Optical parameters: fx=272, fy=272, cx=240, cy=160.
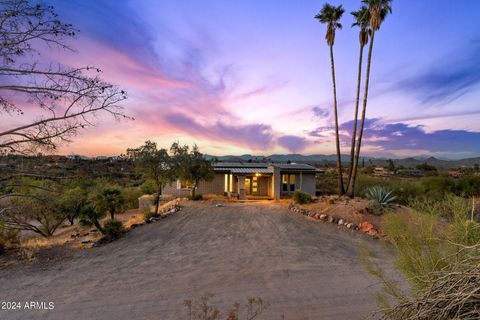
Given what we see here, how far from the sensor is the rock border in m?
12.6

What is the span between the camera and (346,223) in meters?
13.8

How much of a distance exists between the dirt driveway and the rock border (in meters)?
0.71

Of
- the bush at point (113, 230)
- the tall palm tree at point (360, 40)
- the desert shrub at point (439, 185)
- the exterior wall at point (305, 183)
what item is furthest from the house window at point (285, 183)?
the bush at point (113, 230)

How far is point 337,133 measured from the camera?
20516mm

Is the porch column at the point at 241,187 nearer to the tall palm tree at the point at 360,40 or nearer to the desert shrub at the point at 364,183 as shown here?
the tall palm tree at the point at 360,40

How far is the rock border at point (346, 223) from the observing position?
12.6 meters

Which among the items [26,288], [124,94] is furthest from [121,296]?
[124,94]

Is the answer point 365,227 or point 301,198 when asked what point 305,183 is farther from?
point 365,227

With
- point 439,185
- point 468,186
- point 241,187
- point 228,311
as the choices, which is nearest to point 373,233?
point 228,311

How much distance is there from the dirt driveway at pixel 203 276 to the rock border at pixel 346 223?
714 millimetres

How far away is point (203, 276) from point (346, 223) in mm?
8791

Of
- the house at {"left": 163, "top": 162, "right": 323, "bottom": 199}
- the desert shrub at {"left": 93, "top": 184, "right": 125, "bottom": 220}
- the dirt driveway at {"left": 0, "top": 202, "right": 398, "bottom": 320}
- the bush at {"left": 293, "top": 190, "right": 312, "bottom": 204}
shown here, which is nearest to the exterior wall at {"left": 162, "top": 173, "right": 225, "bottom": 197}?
the house at {"left": 163, "top": 162, "right": 323, "bottom": 199}

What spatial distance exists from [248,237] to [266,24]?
11480mm

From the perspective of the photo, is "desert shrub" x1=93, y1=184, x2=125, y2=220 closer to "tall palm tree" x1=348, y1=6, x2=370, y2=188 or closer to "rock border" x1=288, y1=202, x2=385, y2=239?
"rock border" x1=288, y1=202, x2=385, y2=239
